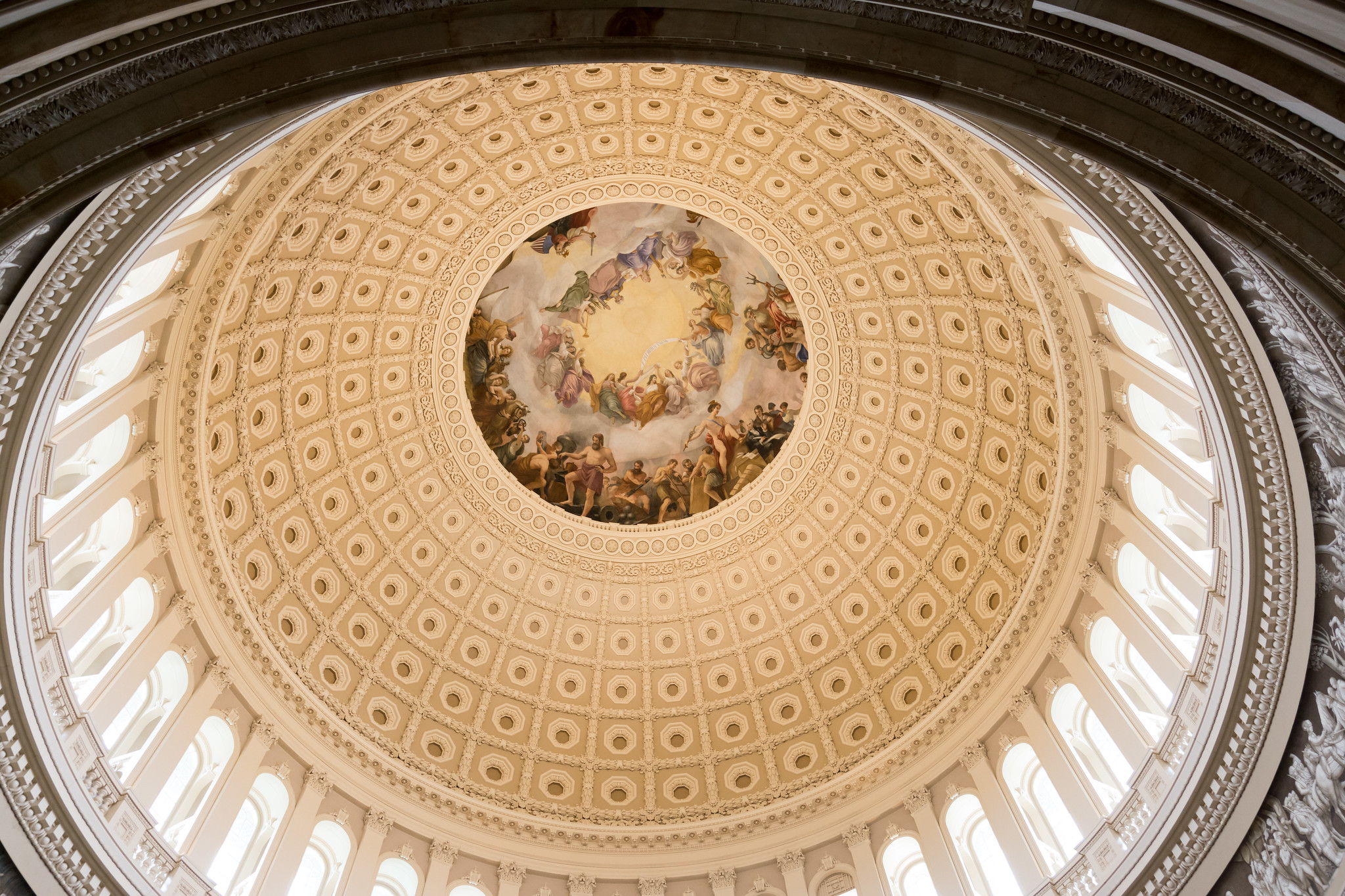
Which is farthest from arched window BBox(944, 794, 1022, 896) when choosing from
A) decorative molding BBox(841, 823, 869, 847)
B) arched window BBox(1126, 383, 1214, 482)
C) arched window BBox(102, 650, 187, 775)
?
arched window BBox(102, 650, 187, 775)

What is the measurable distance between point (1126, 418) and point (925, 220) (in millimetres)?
7176

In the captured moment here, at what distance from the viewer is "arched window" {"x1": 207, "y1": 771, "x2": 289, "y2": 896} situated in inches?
676

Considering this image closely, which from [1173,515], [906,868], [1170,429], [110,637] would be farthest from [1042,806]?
[110,637]

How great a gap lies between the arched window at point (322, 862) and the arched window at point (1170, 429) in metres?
18.1

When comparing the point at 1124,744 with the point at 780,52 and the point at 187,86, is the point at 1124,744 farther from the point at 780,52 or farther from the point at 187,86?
the point at 187,86

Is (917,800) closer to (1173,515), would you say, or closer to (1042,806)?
(1042,806)

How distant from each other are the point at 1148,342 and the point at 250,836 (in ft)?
62.3

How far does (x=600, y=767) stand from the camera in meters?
25.7

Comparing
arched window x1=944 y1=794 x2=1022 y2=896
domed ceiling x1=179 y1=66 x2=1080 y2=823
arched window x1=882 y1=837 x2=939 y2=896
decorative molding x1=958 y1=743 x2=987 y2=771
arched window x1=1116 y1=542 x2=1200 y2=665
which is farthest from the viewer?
domed ceiling x1=179 y1=66 x2=1080 y2=823

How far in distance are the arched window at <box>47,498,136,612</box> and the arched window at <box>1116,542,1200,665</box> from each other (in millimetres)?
18334

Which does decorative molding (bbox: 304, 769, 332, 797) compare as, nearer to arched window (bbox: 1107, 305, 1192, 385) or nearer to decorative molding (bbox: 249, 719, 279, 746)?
decorative molding (bbox: 249, 719, 279, 746)

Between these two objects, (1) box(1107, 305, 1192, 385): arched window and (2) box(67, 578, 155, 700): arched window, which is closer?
(1) box(1107, 305, 1192, 385): arched window

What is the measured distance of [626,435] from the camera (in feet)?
103

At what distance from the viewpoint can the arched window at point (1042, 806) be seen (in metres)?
17.6
